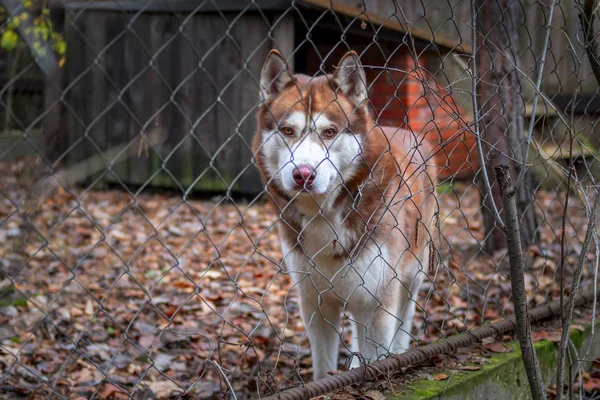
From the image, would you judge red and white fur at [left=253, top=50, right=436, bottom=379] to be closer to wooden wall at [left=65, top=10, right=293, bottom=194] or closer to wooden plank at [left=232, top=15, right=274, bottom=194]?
wooden plank at [left=232, top=15, right=274, bottom=194]

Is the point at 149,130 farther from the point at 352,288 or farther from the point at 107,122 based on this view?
the point at 352,288

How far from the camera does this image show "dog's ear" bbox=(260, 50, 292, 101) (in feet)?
8.02

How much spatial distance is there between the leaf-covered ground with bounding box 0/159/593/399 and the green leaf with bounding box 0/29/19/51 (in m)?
1.61

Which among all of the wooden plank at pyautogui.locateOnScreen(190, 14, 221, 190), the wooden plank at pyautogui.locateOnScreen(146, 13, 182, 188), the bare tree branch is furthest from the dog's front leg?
the wooden plank at pyautogui.locateOnScreen(146, 13, 182, 188)

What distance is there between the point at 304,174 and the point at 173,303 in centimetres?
218

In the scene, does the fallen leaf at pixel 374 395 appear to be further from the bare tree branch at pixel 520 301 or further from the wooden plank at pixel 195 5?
the wooden plank at pixel 195 5

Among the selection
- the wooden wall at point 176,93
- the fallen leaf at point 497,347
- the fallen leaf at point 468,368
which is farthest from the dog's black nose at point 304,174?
the wooden wall at point 176,93

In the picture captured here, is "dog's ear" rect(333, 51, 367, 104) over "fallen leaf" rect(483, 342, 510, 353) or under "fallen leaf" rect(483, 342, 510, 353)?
over

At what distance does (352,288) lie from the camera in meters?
2.85

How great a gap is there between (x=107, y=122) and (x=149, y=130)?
84 centimetres

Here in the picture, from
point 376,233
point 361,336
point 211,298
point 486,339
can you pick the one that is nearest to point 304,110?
point 376,233

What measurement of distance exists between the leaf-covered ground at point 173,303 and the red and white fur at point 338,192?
23 centimetres

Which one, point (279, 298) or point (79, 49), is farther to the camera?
point (79, 49)

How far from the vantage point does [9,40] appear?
6461mm
